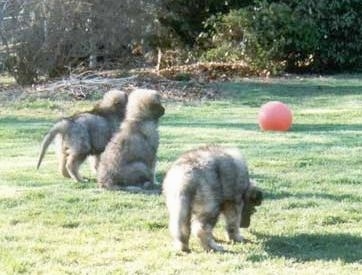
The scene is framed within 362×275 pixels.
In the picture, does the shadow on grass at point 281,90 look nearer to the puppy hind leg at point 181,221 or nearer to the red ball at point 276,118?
the red ball at point 276,118

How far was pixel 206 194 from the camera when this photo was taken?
24.9 feet

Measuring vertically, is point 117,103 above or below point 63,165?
above

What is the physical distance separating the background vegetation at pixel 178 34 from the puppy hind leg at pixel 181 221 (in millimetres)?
19172

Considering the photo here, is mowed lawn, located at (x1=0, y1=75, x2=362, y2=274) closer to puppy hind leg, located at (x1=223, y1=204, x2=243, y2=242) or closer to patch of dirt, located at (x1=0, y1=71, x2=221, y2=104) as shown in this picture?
puppy hind leg, located at (x1=223, y1=204, x2=243, y2=242)

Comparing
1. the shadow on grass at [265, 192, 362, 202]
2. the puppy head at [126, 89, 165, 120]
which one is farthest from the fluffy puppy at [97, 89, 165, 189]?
the shadow on grass at [265, 192, 362, 202]

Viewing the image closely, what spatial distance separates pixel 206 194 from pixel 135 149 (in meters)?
2.97

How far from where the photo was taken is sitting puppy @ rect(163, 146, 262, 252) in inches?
297

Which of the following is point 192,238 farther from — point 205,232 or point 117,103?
point 117,103

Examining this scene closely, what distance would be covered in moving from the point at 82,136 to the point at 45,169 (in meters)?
0.91

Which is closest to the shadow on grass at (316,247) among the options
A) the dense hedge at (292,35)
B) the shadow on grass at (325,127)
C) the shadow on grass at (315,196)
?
the shadow on grass at (315,196)

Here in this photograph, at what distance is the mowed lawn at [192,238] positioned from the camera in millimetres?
7285

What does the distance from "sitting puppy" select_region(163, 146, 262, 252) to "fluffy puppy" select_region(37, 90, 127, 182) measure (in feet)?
11.2

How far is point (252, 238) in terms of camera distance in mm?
8109

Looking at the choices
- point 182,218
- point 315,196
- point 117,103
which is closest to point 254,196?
point 182,218
